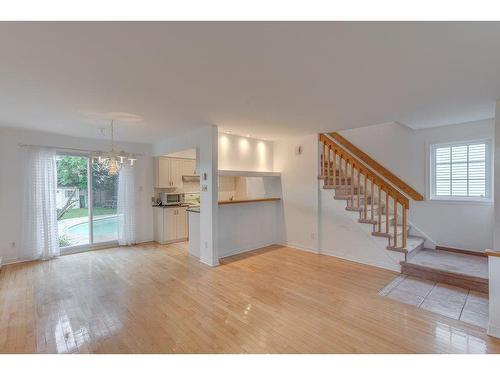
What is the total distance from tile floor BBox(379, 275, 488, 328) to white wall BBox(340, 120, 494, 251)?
1.53 meters

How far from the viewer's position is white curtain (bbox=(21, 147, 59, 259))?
4539mm

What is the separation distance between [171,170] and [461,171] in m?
6.29

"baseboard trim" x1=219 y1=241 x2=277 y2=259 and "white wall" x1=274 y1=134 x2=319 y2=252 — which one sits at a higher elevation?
"white wall" x1=274 y1=134 x2=319 y2=252

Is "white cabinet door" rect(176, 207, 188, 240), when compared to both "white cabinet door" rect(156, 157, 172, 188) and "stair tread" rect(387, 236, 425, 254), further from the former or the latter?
"stair tread" rect(387, 236, 425, 254)

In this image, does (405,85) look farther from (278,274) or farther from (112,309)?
(112,309)

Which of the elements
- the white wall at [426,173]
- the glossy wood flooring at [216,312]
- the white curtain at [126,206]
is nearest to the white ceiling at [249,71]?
the white wall at [426,173]

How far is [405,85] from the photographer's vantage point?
2.54 metres

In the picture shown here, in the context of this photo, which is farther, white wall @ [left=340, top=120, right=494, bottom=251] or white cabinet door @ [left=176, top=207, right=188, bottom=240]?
white cabinet door @ [left=176, top=207, right=188, bottom=240]

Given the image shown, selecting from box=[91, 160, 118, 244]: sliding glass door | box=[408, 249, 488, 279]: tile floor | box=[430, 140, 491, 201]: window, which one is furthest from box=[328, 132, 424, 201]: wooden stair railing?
box=[91, 160, 118, 244]: sliding glass door

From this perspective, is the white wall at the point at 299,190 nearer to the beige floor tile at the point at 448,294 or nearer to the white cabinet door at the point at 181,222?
the beige floor tile at the point at 448,294
